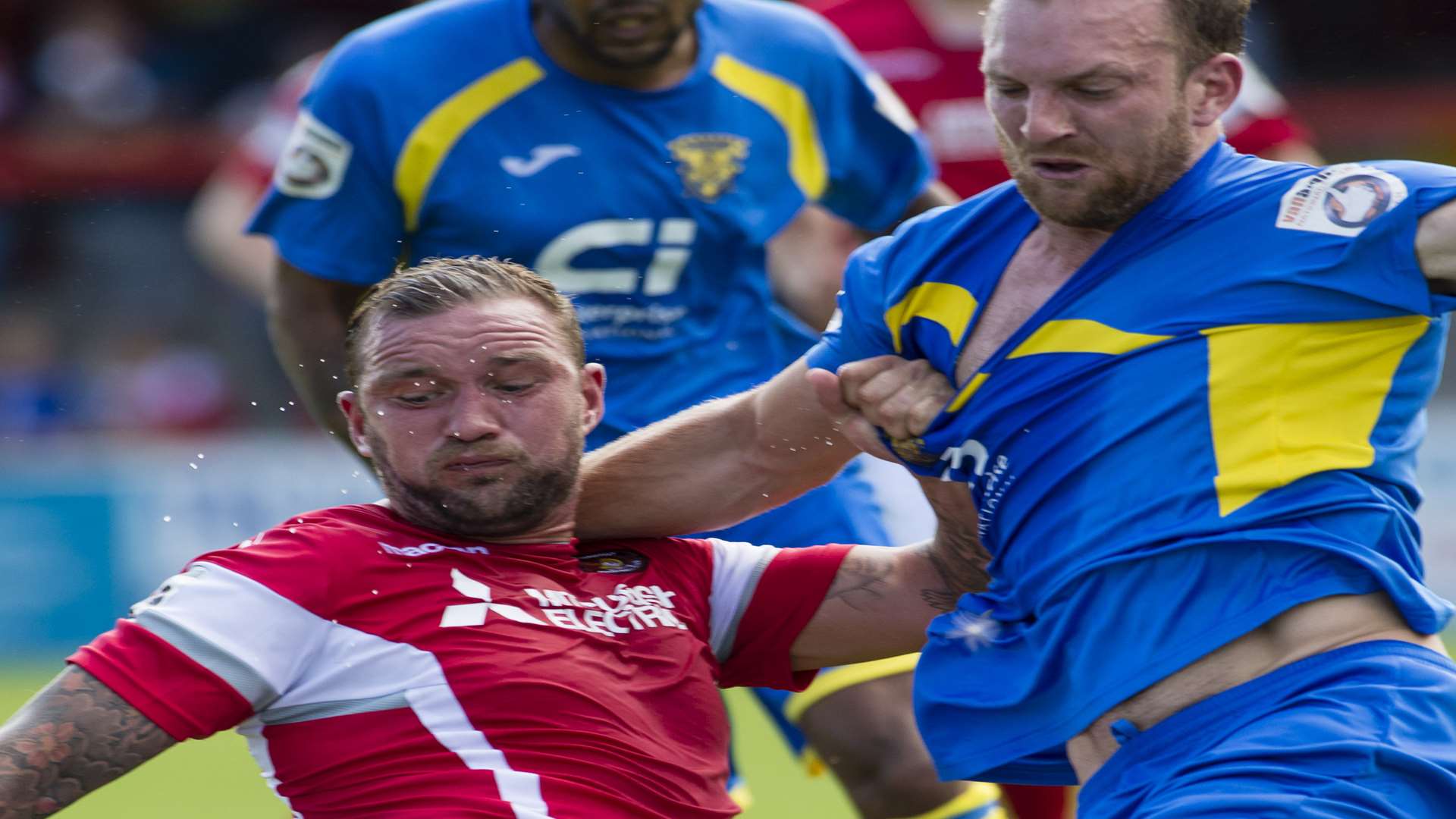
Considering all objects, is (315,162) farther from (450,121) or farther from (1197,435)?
(1197,435)

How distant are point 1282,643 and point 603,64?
2.57m

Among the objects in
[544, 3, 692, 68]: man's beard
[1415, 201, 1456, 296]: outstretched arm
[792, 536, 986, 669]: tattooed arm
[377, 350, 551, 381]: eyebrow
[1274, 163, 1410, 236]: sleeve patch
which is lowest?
[792, 536, 986, 669]: tattooed arm

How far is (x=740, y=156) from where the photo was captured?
198 inches

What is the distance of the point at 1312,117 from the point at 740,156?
471 inches

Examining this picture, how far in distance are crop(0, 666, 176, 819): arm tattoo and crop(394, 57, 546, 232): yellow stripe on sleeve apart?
2144 mm

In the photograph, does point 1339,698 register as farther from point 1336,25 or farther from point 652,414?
point 1336,25

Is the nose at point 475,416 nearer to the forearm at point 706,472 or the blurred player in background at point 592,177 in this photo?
the forearm at point 706,472

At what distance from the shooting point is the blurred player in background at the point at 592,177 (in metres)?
4.83

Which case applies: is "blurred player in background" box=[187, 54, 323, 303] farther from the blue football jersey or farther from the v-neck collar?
the v-neck collar

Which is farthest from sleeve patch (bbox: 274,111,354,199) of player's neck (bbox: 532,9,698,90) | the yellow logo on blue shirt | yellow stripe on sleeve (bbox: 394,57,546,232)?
the yellow logo on blue shirt

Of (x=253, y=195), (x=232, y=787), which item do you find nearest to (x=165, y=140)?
(x=253, y=195)

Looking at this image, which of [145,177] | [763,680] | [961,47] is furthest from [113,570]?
[763,680]

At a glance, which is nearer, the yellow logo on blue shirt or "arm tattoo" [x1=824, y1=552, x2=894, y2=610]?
"arm tattoo" [x1=824, y1=552, x2=894, y2=610]

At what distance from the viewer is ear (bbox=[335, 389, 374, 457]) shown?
3.45 meters
